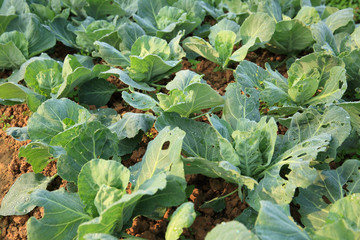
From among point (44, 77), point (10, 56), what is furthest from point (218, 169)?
point (10, 56)

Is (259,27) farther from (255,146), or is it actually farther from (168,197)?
(168,197)

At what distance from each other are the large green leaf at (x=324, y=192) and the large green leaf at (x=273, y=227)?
18.9 inches

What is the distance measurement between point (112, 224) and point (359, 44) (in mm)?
2607

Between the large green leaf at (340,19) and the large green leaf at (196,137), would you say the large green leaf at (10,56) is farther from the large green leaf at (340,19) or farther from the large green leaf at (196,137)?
the large green leaf at (340,19)

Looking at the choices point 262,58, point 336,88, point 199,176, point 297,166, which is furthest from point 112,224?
point 262,58

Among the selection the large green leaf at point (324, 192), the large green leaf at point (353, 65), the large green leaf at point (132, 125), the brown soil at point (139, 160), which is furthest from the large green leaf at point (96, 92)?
the large green leaf at point (353, 65)

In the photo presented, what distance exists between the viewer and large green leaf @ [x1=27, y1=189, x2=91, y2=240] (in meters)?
2.11

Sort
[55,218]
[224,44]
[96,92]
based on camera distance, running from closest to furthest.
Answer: [55,218] < [96,92] < [224,44]

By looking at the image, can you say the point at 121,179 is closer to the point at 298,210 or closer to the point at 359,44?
the point at 298,210

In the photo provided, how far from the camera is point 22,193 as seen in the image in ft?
8.85

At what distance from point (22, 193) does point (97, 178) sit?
843 millimetres

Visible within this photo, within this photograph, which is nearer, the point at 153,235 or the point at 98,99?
the point at 153,235

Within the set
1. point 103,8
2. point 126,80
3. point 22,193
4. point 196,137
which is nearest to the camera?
point 196,137

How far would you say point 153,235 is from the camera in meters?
2.28
